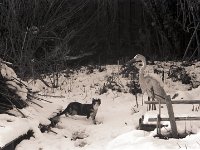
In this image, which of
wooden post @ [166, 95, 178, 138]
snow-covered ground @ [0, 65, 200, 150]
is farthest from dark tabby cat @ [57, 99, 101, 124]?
wooden post @ [166, 95, 178, 138]

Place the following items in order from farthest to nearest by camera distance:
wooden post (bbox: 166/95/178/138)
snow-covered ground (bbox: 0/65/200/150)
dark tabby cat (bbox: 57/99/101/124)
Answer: dark tabby cat (bbox: 57/99/101/124), wooden post (bbox: 166/95/178/138), snow-covered ground (bbox: 0/65/200/150)

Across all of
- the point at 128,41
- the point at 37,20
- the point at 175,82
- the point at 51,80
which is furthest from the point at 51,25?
the point at 128,41

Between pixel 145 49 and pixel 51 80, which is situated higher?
pixel 145 49

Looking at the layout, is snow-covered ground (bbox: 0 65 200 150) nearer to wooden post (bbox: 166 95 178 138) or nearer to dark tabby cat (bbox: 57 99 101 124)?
dark tabby cat (bbox: 57 99 101 124)

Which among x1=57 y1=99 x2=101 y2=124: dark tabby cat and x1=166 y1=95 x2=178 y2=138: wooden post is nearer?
x1=166 y1=95 x2=178 y2=138: wooden post

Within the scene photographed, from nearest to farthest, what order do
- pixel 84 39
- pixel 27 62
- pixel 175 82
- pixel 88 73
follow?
pixel 27 62 → pixel 175 82 → pixel 88 73 → pixel 84 39

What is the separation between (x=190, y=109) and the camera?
31.9ft

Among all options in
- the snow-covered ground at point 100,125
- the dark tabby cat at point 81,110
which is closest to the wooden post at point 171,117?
the snow-covered ground at point 100,125

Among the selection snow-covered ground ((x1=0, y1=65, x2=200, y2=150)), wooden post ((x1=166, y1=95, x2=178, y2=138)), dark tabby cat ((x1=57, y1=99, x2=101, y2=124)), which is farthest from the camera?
dark tabby cat ((x1=57, y1=99, x2=101, y2=124))

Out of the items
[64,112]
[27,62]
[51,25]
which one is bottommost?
[64,112]

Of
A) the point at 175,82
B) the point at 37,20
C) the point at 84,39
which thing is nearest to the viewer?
the point at 37,20

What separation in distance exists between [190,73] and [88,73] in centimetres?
314

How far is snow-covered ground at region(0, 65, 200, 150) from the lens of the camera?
6.99m

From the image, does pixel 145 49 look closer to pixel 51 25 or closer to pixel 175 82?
pixel 175 82
